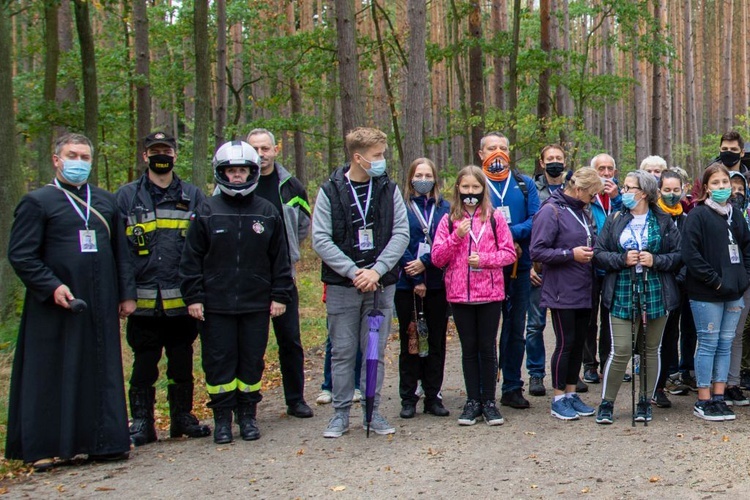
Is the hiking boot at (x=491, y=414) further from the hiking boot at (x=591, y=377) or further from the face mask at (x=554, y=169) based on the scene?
the face mask at (x=554, y=169)

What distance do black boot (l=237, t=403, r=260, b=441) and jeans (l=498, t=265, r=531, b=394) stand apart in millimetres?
2230

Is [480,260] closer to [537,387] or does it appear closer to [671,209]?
[537,387]

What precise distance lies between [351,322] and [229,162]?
1.54m

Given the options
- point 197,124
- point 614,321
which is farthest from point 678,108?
point 614,321

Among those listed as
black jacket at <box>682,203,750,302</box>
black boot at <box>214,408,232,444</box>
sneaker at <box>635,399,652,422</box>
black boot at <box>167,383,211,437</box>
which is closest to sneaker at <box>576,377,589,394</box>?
sneaker at <box>635,399,652,422</box>

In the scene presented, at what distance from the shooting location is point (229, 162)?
5.98 metres

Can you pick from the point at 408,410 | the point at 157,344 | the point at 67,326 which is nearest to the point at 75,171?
the point at 67,326

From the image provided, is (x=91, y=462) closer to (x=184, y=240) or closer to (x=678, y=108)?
(x=184, y=240)

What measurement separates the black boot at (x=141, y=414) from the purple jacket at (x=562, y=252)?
332cm

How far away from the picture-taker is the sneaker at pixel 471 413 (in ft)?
20.9

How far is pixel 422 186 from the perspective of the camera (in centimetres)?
662

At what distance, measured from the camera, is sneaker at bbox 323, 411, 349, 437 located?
6184 mm

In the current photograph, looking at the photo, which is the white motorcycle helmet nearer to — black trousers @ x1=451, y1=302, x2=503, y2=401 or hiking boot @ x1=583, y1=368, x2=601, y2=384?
black trousers @ x1=451, y1=302, x2=503, y2=401

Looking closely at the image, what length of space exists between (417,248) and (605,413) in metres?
2.00
